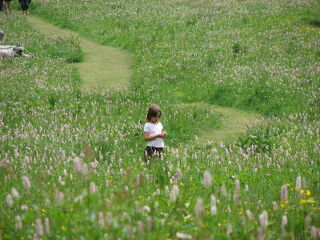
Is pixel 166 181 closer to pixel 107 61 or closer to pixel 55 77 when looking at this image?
pixel 55 77

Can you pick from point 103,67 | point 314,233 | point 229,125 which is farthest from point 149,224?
point 103,67

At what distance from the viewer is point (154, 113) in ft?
25.3

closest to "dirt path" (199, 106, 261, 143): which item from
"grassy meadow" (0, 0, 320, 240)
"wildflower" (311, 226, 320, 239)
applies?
"grassy meadow" (0, 0, 320, 240)

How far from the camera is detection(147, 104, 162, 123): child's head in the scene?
7.67m

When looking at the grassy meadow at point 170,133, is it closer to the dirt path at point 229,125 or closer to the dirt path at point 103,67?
the dirt path at point 229,125

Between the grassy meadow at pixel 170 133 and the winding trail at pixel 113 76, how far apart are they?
14.6 inches

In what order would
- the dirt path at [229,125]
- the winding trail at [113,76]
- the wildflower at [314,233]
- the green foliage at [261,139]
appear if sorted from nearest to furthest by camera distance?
the wildflower at [314,233]
the green foliage at [261,139]
the dirt path at [229,125]
the winding trail at [113,76]

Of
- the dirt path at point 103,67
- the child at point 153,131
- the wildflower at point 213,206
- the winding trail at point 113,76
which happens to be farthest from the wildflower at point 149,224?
the dirt path at point 103,67

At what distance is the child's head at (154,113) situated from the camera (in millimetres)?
7672

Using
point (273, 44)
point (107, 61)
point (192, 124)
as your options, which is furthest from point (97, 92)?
point (273, 44)

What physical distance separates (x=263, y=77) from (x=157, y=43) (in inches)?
321

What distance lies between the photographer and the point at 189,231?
12.6ft

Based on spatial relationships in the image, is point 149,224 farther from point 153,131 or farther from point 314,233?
point 153,131

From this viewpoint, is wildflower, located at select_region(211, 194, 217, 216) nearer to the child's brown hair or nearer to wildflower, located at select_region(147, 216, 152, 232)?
wildflower, located at select_region(147, 216, 152, 232)
